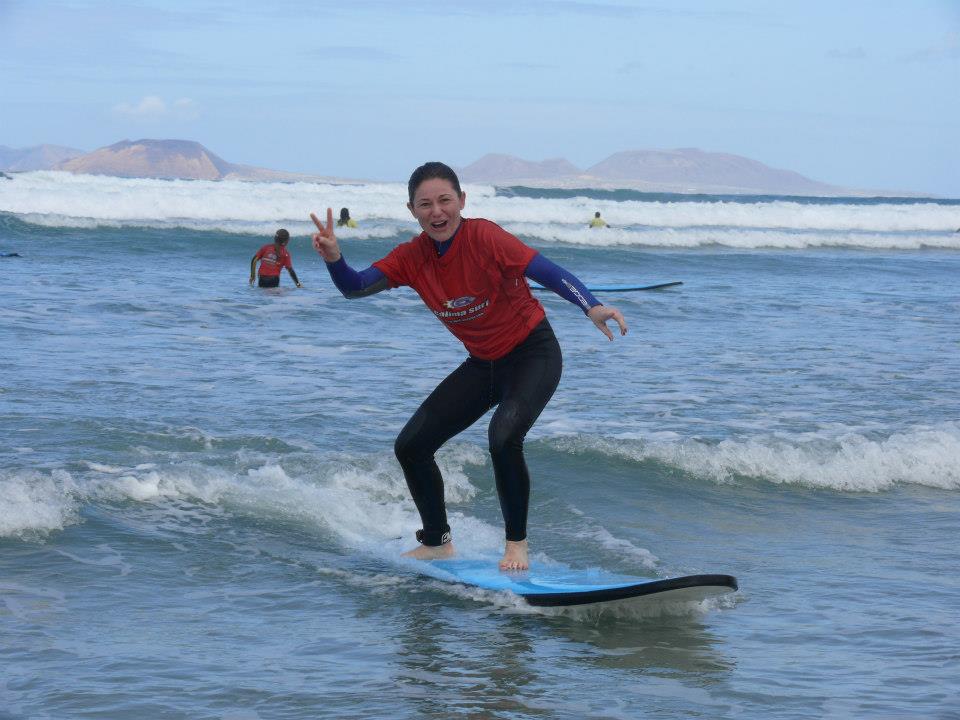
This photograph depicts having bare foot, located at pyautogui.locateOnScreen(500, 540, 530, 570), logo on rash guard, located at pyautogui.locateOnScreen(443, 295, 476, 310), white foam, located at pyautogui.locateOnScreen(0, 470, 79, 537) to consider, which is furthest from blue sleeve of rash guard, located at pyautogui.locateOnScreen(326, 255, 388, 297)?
white foam, located at pyautogui.locateOnScreen(0, 470, 79, 537)

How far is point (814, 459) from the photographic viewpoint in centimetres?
795

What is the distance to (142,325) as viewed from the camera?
13688mm

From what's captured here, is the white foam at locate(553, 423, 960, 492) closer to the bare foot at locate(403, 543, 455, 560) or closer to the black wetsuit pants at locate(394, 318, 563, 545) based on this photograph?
the bare foot at locate(403, 543, 455, 560)

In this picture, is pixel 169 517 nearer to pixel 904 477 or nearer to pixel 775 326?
pixel 904 477

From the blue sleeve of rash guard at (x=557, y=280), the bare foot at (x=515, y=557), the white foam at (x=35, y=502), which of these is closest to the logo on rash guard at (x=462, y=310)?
the blue sleeve of rash guard at (x=557, y=280)

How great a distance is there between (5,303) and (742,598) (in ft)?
39.5

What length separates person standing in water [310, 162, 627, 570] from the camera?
4895 millimetres

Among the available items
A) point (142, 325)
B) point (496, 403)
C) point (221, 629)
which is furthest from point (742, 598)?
point (142, 325)

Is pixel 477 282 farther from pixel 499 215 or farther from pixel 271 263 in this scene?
pixel 499 215

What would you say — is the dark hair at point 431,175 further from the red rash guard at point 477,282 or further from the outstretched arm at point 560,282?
the outstretched arm at point 560,282

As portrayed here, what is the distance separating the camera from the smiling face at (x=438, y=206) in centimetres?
489

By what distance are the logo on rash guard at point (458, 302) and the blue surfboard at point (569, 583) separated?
128cm

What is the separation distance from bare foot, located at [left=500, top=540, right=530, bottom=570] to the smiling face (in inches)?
58.4

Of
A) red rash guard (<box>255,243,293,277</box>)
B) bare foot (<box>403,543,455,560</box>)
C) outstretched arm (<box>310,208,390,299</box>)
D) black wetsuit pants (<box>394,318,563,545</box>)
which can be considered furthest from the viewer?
red rash guard (<box>255,243,293,277</box>)
